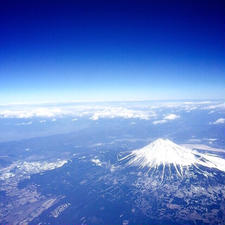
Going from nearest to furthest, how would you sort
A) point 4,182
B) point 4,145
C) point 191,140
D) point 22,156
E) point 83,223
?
point 83,223, point 4,182, point 22,156, point 191,140, point 4,145

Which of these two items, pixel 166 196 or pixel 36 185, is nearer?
pixel 166 196

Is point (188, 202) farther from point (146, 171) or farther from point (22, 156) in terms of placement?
point (22, 156)

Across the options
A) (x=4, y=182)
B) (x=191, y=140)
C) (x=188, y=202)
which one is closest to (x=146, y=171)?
(x=188, y=202)

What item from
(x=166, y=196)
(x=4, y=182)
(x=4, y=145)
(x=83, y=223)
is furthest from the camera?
(x=4, y=145)

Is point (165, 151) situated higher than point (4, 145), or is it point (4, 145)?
point (165, 151)

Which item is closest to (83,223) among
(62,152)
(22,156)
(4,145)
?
(62,152)

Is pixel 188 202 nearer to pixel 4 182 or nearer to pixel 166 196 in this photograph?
pixel 166 196
